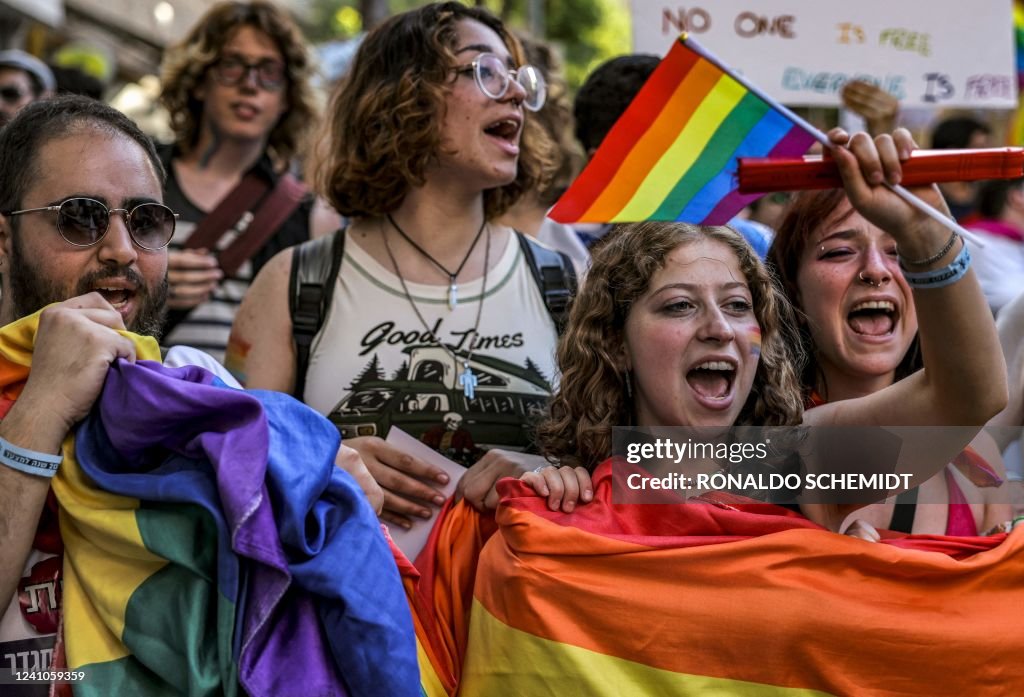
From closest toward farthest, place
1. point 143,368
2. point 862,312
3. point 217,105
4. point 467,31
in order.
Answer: point 143,368 → point 862,312 → point 467,31 → point 217,105

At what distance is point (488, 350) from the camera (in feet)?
11.9

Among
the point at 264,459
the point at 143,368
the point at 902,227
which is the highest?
the point at 902,227

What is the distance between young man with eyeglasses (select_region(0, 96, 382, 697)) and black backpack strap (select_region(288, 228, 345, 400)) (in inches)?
18.7

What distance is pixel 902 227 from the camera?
8.07ft

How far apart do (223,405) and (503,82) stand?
169cm

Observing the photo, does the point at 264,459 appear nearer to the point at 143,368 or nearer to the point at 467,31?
the point at 143,368

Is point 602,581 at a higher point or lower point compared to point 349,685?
higher

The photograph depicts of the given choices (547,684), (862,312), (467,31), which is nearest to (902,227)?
(862,312)

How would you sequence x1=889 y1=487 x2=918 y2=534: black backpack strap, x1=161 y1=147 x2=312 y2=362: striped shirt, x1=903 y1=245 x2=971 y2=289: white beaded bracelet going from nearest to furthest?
x1=903 y1=245 x2=971 y2=289: white beaded bracelet < x1=889 y1=487 x2=918 y2=534: black backpack strap < x1=161 y1=147 x2=312 y2=362: striped shirt

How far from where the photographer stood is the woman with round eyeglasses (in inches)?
138

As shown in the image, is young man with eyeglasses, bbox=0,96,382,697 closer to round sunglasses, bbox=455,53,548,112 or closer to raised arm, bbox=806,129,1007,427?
round sunglasses, bbox=455,53,548,112

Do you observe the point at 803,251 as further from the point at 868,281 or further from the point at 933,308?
the point at 933,308

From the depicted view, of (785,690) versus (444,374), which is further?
(444,374)

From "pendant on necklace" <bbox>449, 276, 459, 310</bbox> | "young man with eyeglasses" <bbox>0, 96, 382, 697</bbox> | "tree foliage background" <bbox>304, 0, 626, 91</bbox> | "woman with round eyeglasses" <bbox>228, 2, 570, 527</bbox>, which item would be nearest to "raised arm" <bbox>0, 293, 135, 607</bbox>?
"young man with eyeglasses" <bbox>0, 96, 382, 697</bbox>
